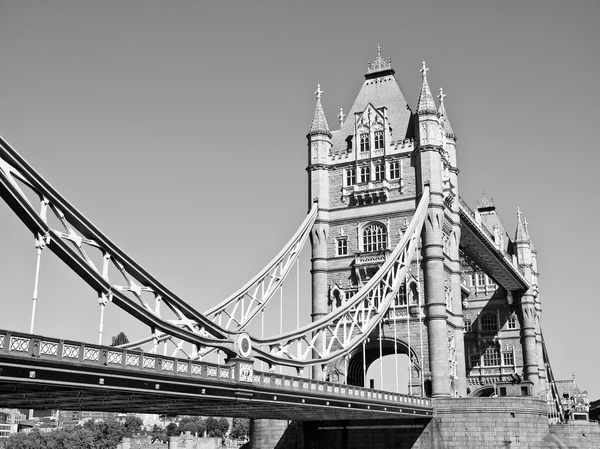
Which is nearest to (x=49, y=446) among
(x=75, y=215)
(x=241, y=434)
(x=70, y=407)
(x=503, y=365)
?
(x=241, y=434)

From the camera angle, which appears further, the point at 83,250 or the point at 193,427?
the point at 193,427

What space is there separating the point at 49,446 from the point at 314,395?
10014 cm

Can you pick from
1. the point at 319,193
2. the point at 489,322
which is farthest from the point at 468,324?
the point at 319,193

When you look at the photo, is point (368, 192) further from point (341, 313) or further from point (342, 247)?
point (341, 313)

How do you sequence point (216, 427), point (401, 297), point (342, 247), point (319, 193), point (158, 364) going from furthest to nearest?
point (216, 427) → point (319, 193) → point (342, 247) → point (401, 297) → point (158, 364)

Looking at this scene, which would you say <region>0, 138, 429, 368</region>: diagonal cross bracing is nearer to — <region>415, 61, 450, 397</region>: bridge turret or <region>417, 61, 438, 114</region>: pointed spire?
<region>415, 61, 450, 397</region>: bridge turret

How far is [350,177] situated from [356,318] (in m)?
12.9

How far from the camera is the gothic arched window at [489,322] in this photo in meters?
78.4

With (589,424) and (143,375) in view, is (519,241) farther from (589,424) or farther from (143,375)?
(143,375)

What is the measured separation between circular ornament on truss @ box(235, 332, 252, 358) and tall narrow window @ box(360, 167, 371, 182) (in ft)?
82.9

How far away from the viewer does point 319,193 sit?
54.6 metres

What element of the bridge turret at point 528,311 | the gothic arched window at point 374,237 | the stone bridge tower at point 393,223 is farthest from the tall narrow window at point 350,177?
the bridge turret at point 528,311

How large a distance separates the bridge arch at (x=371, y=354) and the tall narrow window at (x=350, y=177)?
10.7 metres

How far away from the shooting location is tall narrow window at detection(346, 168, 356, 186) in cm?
5444
